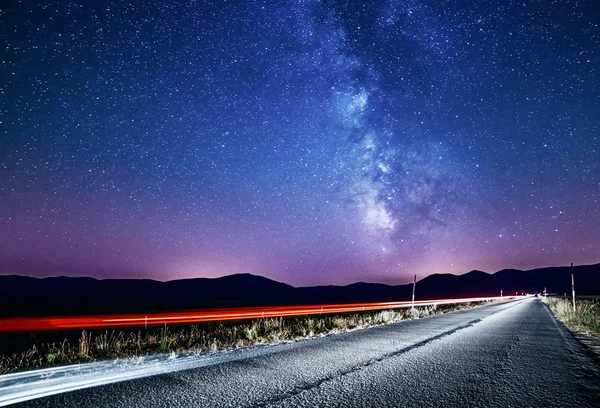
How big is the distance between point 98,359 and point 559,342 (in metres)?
11.7

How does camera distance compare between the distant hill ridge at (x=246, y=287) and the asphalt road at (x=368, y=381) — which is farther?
the distant hill ridge at (x=246, y=287)

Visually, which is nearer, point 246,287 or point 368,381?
point 368,381

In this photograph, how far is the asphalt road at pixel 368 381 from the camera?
4.23m

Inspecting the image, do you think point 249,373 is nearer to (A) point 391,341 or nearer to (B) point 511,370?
(B) point 511,370

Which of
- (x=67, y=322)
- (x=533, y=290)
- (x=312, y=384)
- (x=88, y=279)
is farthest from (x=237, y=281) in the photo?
(x=312, y=384)

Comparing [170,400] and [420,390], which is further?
[420,390]

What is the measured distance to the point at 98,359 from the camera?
7094 millimetres

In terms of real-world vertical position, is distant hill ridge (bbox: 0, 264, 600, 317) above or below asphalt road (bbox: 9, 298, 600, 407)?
below

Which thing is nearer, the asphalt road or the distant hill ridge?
the asphalt road

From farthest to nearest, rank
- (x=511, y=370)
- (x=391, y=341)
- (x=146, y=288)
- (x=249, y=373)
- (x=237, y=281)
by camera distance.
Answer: (x=237, y=281) < (x=146, y=288) < (x=391, y=341) < (x=511, y=370) < (x=249, y=373)

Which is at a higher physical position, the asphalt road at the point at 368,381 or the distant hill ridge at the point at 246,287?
the asphalt road at the point at 368,381

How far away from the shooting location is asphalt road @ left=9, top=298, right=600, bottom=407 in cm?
423

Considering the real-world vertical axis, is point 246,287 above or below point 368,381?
below

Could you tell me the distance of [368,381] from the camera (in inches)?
201
